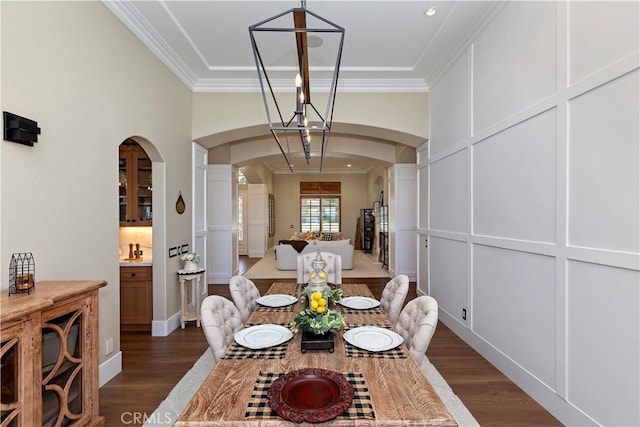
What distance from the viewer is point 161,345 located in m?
3.69

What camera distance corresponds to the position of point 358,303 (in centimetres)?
250

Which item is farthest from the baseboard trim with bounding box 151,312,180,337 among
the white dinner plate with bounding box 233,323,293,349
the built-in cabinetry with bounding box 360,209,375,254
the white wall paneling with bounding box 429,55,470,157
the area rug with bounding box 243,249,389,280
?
the built-in cabinetry with bounding box 360,209,375,254

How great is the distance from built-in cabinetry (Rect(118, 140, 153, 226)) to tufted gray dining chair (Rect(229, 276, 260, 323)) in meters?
2.08

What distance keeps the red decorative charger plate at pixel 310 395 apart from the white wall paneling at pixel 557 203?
1660 mm

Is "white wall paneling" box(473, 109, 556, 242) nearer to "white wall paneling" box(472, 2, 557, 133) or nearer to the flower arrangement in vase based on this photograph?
"white wall paneling" box(472, 2, 557, 133)

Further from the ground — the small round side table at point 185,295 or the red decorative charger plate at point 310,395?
the red decorative charger plate at point 310,395

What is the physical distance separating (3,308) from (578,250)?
122 inches

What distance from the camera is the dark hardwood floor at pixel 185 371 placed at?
2.38 metres

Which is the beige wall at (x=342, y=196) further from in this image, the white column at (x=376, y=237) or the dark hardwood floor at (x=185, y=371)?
the dark hardwood floor at (x=185, y=371)

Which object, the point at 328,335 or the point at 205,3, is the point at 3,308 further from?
the point at 205,3

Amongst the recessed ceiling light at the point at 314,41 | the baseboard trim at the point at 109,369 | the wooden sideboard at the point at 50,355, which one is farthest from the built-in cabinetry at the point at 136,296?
the recessed ceiling light at the point at 314,41

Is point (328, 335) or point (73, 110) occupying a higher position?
point (73, 110)

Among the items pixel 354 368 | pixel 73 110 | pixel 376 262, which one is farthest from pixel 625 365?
pixel 376 262

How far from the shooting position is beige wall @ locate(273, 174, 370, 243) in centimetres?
1301
